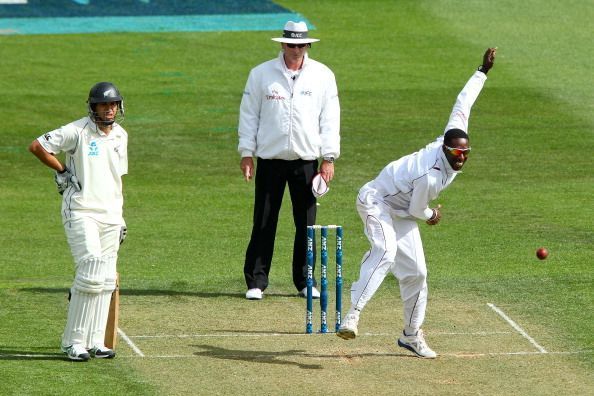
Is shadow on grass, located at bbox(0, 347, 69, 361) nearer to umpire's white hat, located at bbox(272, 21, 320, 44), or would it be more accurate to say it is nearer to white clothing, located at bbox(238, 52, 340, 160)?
white clothing, located at bbox(238, 52, 340, 160)

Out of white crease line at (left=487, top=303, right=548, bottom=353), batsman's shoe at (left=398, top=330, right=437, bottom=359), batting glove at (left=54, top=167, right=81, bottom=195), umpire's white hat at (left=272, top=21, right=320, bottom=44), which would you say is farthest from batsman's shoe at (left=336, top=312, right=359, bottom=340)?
umpire's white hat at (left=272, top=21, right=320, bottom=44)

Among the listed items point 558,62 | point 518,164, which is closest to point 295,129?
point 518,164

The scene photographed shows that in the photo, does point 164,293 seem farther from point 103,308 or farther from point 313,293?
point 103,308

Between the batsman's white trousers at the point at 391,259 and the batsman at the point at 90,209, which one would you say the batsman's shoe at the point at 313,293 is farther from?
the batsman at the point at 90,209

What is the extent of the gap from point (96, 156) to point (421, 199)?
7.36 feet

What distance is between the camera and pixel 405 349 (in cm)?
1009

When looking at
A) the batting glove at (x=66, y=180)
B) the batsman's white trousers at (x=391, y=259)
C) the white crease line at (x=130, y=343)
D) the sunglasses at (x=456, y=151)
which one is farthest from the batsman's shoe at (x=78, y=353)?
the sunglasses at (x=456, y=151)

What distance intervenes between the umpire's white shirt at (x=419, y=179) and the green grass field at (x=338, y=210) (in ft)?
3.53

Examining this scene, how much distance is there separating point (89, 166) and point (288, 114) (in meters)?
2.37

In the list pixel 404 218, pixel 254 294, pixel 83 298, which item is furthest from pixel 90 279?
pixel 254 294

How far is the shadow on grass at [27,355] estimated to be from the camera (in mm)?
9750

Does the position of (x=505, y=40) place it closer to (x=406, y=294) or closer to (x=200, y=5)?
(x=200, y=5)

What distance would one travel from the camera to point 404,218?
997cm

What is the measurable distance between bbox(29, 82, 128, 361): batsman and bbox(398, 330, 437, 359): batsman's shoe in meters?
2.07
